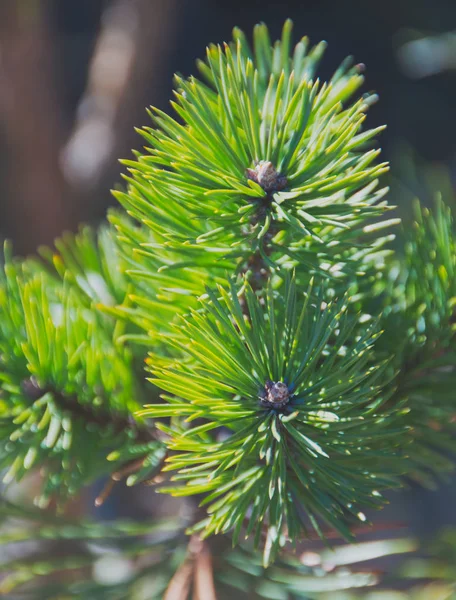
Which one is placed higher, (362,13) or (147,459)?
(362,13)

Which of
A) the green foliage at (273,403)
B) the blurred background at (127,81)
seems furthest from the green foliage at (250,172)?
the blurred background at (127,81)

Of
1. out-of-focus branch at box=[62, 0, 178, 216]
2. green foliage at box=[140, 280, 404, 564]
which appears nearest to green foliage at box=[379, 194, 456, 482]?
green foliage at box=[140, 280, 404, 564]

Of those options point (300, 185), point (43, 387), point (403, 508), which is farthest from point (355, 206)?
point (403, 508)

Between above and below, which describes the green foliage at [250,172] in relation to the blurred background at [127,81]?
below

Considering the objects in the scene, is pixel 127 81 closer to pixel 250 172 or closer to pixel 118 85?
pixel 118 85

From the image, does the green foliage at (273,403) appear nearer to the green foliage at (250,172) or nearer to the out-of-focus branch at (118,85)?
the green foliage at (250,172)

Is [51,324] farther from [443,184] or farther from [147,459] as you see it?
[443,184]

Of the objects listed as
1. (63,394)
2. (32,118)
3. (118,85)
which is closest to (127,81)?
(118,85)
